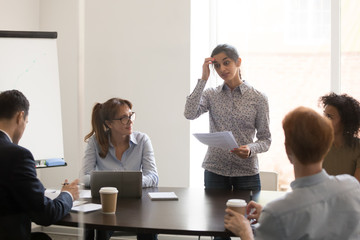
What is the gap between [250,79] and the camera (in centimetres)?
428

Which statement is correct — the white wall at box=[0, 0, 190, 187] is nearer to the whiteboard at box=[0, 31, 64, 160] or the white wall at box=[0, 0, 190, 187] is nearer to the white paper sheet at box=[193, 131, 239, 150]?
the whiteboard at box=[0, 31, 64, 160]

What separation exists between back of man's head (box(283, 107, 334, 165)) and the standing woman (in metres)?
1.35

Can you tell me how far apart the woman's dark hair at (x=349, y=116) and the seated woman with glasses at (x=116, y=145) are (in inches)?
45.1

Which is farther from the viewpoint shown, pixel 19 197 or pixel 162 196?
pixel 162 196

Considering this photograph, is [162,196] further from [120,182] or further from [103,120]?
[103,120]

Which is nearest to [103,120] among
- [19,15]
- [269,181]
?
[269,181]

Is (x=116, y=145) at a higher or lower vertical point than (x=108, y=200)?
higher

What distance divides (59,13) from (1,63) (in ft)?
3.99

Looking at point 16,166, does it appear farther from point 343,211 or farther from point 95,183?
point 343,211

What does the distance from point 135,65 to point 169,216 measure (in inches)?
96.8

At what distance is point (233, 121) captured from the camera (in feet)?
9.05

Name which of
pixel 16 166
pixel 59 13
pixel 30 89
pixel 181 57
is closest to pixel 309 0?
pixel 181 57

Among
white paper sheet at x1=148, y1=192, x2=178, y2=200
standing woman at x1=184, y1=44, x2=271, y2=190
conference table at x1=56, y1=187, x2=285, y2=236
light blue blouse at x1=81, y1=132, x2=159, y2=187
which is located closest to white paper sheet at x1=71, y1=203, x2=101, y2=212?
conference table at x1=56, y1=187, x2=285, y2=236

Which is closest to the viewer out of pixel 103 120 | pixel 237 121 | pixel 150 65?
pixel 237 121
